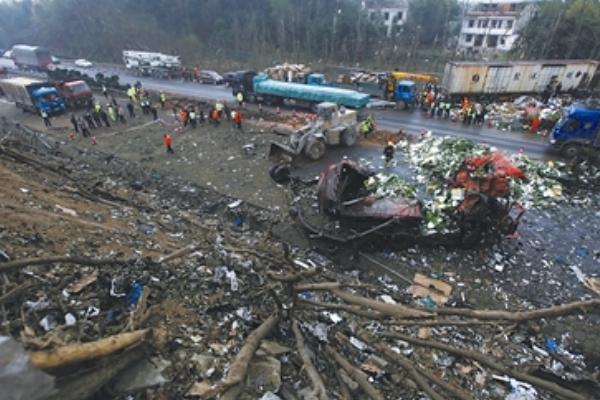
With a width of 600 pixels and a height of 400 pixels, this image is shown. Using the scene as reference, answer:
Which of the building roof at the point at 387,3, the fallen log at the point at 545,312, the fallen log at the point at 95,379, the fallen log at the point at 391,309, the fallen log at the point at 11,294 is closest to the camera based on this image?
the fallen log at the point at 545,312

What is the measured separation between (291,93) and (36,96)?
46.6 ft

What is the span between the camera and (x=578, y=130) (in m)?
12.6

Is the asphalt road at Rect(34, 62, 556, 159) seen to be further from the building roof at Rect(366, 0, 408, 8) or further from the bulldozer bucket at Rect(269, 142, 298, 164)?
the building roof at Rect(366, 0, 408, 8)

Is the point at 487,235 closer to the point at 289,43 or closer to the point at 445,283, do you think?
the point at 445,283

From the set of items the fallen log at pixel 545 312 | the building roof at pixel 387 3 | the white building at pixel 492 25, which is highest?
the building roof at pixel 387 3

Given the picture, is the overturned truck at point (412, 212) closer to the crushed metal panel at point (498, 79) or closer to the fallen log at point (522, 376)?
the fallen log at point (522, 376)

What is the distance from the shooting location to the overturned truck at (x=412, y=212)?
8023 millimetres

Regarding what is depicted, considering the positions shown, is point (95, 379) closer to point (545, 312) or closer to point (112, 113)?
point (545, 312)

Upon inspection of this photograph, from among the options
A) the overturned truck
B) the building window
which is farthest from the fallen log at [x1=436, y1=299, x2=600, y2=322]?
the building window

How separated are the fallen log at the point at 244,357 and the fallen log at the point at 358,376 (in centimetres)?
73

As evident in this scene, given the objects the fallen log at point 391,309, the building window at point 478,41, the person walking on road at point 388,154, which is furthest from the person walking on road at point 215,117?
the building window at point 478,41

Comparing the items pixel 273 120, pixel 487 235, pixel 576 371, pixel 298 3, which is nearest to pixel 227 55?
pixel 298 3

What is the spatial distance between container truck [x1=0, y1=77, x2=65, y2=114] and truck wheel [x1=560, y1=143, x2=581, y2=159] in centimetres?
2512

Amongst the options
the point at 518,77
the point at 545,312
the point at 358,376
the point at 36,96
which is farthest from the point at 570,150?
the point at 36,96
